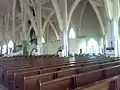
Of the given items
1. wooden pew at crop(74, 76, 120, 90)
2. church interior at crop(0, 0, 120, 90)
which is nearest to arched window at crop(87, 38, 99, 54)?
church interior at crop(0, 0, 120, 90)

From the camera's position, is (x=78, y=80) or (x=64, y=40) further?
(x=64, y=40)

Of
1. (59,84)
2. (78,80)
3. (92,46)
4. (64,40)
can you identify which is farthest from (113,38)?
(92,46)

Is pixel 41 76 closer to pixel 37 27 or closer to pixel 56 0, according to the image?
pixel 56 0

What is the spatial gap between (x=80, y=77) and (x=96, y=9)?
17.5 metres

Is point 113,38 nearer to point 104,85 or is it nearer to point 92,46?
point 104,85

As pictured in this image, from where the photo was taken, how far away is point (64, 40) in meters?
15.1

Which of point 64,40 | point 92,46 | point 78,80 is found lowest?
point 78,80

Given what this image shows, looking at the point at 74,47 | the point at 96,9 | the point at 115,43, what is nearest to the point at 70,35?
the point at 74,47

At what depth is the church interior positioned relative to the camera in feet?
13.5

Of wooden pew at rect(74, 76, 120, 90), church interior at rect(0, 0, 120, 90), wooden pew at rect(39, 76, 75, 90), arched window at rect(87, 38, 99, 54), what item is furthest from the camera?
arched window at rect(87, 38, 99, 54)

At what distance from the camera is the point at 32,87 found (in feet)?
10.7

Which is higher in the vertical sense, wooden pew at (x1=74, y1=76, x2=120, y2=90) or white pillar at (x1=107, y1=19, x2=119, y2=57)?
white pillar at (x1=107, y1=19, x2=119, y2=57)

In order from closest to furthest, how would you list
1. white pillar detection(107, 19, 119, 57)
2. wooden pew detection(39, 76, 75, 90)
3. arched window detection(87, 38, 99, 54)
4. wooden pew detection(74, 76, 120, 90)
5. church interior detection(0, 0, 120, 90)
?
wooden pew detection(74, 76, 120, 90), wooden pew detection(39, 76, 75, 90), church interior detection(0, 0, 120, 90), white pillar detection(107, 19, 119, 57), arched window detection(87, 38, 99, 54)

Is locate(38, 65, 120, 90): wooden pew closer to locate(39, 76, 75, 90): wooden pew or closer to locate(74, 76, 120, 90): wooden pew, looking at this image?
locate(39, 76, 75, 90): wooden pew
